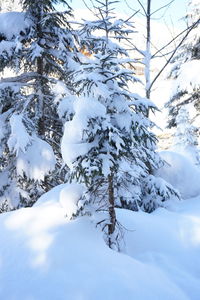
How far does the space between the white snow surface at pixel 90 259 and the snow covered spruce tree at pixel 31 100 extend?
2.90m

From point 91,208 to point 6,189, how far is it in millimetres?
4993

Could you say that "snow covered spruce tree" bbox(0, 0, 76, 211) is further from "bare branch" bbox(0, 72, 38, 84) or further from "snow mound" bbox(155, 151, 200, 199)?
"snow mound" bbox(155, 151, 200, 199)

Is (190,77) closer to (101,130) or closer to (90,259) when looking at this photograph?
(101,130)

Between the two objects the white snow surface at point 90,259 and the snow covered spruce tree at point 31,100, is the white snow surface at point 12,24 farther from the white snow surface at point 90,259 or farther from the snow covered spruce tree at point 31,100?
the white snow surface at point 90,259

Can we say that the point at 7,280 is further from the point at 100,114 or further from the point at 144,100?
the point at 144,100

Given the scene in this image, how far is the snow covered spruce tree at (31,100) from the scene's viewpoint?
7.64m

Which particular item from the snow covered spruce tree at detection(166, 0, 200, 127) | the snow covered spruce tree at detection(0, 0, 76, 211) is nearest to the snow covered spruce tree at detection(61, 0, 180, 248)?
the snow covered spruce tree at detection(0, 0, 76, 211)

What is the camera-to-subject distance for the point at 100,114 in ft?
12.4

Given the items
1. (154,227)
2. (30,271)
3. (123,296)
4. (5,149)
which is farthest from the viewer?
(5,149)

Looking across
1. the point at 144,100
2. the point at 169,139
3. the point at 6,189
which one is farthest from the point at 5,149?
the point at 169,139

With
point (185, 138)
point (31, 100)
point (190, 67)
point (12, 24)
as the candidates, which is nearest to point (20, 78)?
point (31, 100)

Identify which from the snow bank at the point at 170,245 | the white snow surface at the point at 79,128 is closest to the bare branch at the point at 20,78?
the white snow surface at the point at 79,128

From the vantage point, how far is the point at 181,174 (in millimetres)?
8547

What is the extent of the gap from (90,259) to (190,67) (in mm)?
10624
